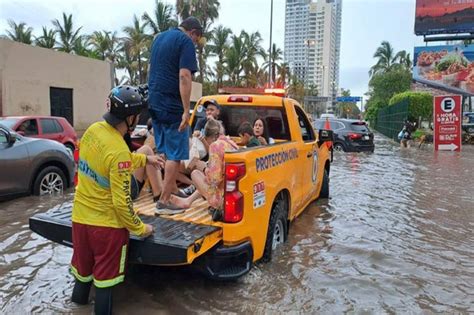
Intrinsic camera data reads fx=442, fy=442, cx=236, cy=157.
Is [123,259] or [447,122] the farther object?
[447,122]

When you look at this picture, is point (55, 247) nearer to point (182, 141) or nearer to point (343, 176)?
point (182, 141)

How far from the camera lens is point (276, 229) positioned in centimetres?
461

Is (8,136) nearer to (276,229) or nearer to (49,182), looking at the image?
(49,182)

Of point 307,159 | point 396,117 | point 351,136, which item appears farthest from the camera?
point 396,117

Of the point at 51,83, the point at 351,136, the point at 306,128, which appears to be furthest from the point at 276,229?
the point at 51,83

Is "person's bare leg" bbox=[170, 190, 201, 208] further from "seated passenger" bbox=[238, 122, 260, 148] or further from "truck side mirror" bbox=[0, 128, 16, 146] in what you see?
"truck side mirror" bbox=[0, 128, 16, 146]

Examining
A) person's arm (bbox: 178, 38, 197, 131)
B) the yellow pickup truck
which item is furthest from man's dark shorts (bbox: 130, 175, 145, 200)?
person's arm (bbox: 178, 38, 197, 131)

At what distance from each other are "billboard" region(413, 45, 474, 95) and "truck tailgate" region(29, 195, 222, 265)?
121 feet

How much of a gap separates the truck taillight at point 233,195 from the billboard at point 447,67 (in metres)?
37.0

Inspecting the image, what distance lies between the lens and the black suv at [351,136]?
1686cm

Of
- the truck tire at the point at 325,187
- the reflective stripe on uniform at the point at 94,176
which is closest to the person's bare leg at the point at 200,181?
the reflective stripe on uniform at the point at 94,176

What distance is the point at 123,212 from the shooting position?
2.98 metres

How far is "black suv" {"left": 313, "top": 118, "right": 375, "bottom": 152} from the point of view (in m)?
16.9

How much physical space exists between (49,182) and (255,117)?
393 cm
